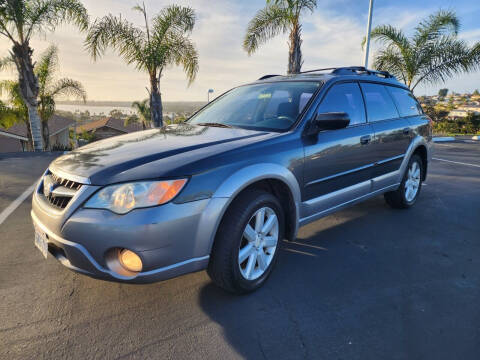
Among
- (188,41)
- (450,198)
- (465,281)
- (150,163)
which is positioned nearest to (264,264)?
(150,163)

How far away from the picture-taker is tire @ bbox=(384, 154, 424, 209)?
4.42 metres

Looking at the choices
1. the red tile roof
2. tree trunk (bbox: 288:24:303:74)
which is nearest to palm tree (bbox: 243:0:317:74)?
tree trunk (bbox: 288:24:303:74)

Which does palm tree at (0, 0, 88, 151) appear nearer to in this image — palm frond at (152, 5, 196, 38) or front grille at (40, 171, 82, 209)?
palm frond at (152, 5, 196, 38)

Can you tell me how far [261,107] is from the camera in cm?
341

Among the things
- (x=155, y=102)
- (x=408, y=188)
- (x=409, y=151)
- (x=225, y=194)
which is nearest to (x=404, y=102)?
(x=409, y=151)

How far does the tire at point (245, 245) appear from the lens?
7.48ft

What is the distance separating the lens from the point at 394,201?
14.9 ft

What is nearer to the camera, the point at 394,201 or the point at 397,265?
the point at 397,265

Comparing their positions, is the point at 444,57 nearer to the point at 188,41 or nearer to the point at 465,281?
the point at 188,41

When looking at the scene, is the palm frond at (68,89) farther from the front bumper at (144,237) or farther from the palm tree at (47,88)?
the front bumper at (144,237)

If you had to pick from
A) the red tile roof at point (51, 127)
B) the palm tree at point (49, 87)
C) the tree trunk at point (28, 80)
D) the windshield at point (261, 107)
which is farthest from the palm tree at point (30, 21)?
the red tile roof at point (51, 127)

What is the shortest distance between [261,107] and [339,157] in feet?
3.05

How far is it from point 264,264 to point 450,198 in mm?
4128

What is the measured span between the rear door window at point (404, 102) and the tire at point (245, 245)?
2.58 metres
